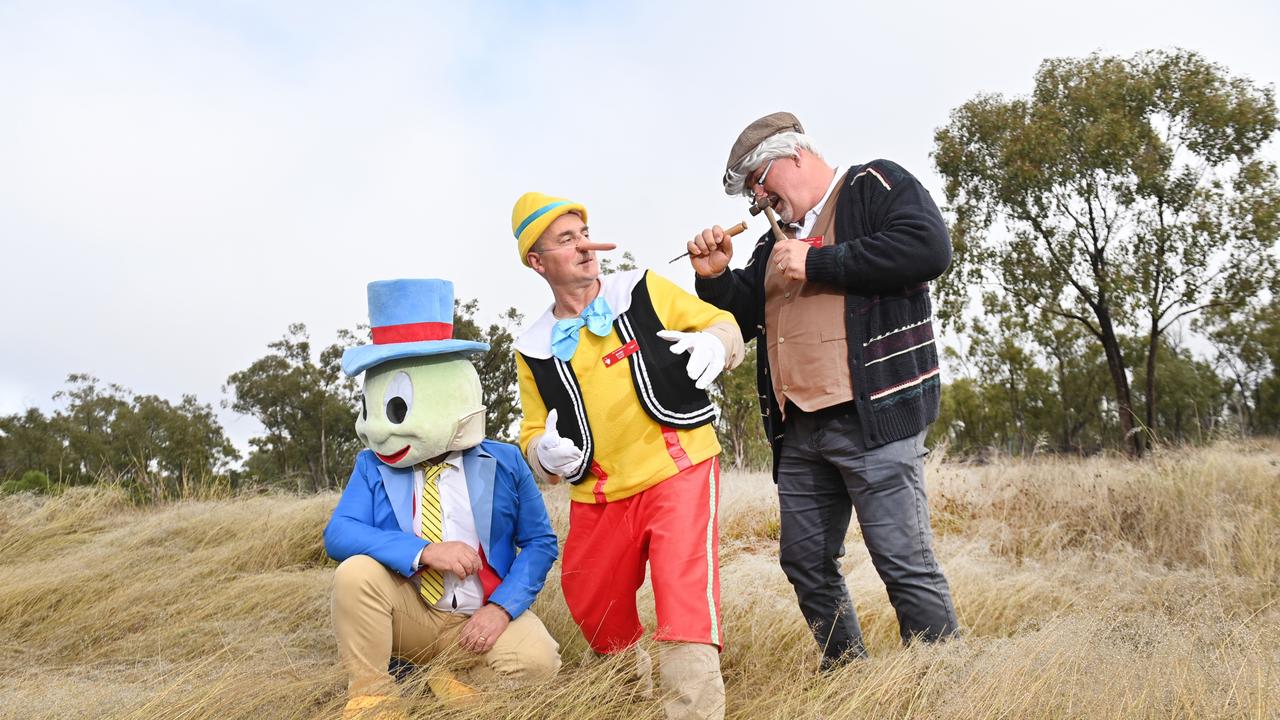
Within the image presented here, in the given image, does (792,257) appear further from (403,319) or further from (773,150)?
(403,319)

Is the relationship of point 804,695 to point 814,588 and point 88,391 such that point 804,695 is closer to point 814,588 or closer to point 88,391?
point 814,588


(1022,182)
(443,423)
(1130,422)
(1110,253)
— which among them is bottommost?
(1130,422)

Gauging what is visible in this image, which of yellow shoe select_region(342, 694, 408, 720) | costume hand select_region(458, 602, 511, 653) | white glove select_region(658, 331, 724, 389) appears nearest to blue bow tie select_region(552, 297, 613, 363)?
white glove select_region(658, 331, 724, 389)

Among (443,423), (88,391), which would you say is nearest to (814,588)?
(443,423)

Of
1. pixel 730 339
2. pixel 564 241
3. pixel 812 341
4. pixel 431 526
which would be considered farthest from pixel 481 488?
pixel 812 341

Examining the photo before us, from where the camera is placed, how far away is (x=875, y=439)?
2.81m

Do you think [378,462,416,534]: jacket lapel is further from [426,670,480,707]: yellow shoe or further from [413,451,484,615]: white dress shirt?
[426,670,480,707]: yellow shoe

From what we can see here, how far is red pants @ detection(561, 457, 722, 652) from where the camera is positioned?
2588 mm

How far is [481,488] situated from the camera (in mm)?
3111

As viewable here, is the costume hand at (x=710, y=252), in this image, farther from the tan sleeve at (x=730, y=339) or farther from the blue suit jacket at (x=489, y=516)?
the blue suit jacket at (x=489, y=516)

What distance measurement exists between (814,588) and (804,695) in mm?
379

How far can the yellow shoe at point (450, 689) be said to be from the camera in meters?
2.70

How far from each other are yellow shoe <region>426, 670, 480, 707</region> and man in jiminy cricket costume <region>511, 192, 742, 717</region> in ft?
1.26

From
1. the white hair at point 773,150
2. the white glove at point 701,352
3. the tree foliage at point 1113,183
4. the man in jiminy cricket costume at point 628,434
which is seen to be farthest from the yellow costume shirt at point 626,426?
the tree foliage at point 1113,183
